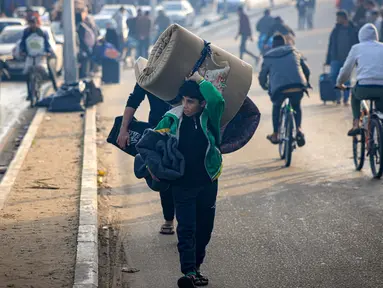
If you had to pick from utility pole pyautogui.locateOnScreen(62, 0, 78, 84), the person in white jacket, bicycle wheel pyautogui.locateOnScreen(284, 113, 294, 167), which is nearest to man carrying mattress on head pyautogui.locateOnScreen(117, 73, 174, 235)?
the person in white jacket

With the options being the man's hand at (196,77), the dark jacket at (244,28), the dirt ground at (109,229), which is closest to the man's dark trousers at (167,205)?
the dirt ground at (109,229)

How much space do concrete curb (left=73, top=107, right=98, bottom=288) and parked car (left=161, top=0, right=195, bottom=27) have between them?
37416 millimetres

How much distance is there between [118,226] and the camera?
930 cm

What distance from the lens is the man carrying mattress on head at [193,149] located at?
688 cm

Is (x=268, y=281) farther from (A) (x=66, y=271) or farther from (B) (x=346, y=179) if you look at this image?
(B) (x=346, y=179)

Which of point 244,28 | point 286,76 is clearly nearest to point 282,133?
point 286,76

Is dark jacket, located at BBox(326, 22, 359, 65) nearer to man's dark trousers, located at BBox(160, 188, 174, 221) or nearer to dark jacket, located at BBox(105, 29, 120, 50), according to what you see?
dark jacket, located at BBox(105, 29, 120, 50)

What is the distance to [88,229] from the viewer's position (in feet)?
27.6

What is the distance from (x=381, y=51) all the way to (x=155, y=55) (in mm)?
4309

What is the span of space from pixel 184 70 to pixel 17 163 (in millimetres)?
5135

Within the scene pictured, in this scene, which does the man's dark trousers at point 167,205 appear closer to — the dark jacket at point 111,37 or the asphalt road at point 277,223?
the asphalt road at point 277,223

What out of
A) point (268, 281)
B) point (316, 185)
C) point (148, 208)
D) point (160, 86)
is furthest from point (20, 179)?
point (268, 281)

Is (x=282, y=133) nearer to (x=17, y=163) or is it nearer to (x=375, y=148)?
(x=375, y=148)

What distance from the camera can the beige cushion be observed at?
767 cm
